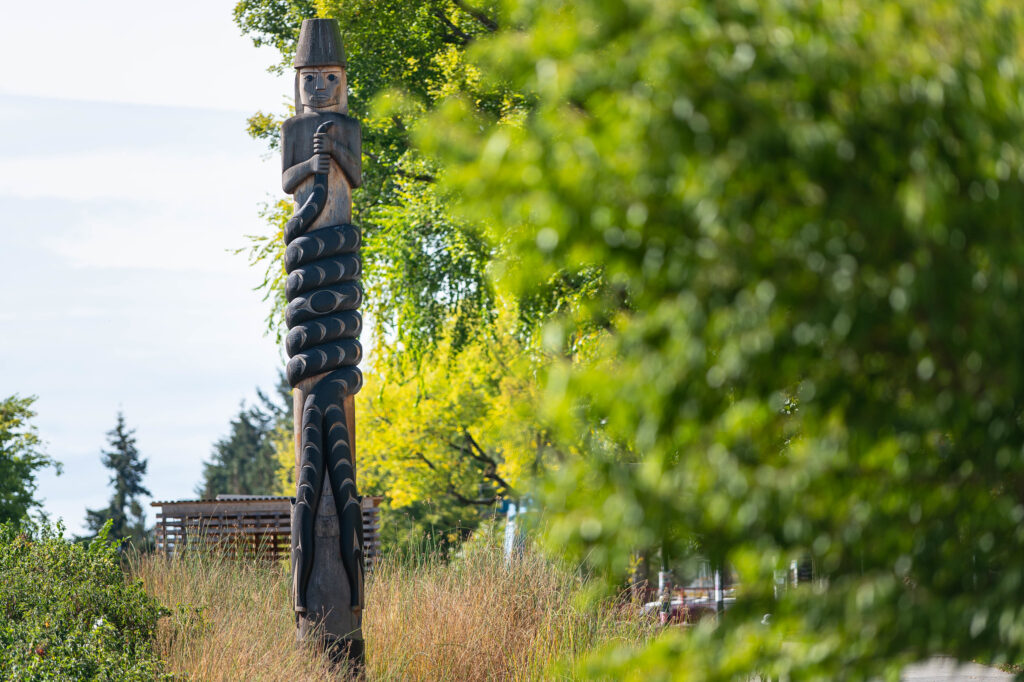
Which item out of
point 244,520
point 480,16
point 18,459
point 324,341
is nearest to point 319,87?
point 324,341

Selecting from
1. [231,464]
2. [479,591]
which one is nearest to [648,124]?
[479,591]

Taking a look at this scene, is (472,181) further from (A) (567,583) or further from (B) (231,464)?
(B) (231,464)

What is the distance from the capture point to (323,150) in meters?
9.04

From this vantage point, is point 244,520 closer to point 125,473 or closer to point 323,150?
point 323,150

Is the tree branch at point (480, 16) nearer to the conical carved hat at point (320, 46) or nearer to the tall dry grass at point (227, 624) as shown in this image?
the conical carved hat at point (320, 46)

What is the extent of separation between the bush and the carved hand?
130 inches

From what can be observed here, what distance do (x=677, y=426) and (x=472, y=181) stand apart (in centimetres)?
76

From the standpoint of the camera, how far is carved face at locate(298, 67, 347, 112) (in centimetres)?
926

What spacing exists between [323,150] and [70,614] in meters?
3.99

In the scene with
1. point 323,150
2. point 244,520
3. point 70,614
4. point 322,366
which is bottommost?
point 70,614

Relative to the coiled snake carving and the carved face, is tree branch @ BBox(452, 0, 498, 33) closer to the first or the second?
the carved face

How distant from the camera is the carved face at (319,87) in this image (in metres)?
9.26

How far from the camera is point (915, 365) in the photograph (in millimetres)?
2512

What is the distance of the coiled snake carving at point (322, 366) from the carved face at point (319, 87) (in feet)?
2.41
